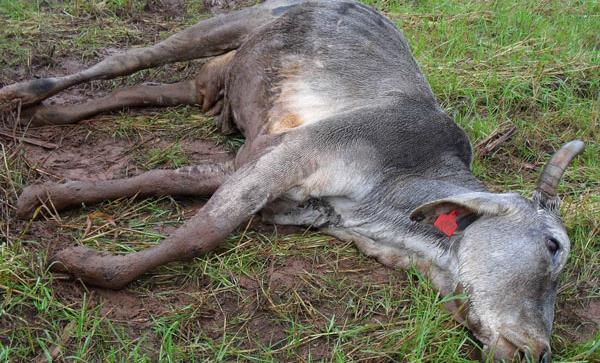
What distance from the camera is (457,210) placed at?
11.9 feet

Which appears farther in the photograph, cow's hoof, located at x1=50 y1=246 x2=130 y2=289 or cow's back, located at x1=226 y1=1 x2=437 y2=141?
cow's back, located at x1=226 y1=1 x2=437 y2=141

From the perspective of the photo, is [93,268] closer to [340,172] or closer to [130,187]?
[130,187]

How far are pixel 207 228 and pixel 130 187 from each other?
2.30ft

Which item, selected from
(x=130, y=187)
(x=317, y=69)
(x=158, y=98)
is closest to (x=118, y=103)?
(x=158, y=98)

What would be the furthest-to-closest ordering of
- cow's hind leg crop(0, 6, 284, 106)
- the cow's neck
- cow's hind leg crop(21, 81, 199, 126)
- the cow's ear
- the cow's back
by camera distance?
cow's hind leg crop(0, 6, 284, 106), cow's hind leg crop(21, 81, 199, 126), the cow's back, the cow's neck, the cow's ear

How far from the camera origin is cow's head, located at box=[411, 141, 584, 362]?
10.6 feet

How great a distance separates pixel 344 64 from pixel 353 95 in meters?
0.29

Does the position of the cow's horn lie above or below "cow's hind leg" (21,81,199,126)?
above

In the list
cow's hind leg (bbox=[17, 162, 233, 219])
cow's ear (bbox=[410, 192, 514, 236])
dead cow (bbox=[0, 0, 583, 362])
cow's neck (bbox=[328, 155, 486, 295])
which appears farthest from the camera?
cow's hind leg (bbox=[17, 162, 233, 219])

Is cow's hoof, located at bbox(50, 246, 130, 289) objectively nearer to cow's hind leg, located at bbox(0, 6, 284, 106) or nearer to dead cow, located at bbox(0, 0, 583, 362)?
dead cow, located at bbox(0, 0, 583, 362)

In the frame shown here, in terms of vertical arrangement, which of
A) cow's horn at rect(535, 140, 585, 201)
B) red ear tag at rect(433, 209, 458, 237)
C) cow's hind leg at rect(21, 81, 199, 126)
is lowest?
cow's hind leg at rect(21, 81, 199, 126)

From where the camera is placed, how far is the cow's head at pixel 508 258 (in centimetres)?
323

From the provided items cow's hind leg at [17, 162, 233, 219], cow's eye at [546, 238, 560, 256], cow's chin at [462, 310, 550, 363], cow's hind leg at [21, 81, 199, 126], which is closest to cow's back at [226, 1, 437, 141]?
cow's hind leg at [17, 162, 233, 219]

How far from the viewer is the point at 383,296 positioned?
12.1 ft
